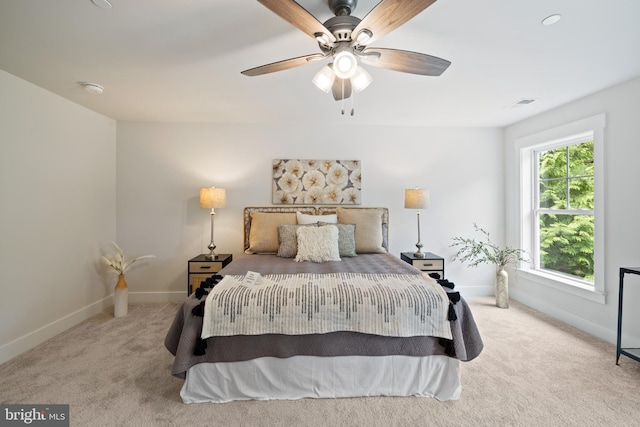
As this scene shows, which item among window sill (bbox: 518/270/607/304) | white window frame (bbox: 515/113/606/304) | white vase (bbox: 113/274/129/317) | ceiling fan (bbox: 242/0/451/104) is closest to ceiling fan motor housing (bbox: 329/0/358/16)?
ceiling fan (bbox: 242/0/451/104)

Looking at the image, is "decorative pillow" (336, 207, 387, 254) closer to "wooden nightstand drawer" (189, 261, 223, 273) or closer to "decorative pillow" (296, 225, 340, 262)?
"decorative pillow" (296, 225, 340, 262)

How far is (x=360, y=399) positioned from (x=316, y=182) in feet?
8.76

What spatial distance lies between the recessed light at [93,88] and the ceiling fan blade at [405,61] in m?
2.54

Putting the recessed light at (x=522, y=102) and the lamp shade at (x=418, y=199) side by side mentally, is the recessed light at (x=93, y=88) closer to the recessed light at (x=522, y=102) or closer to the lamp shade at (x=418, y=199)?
the lamp shade at (x=418, y=199)

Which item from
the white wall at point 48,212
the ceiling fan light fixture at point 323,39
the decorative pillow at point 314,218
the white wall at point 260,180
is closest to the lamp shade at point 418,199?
the white wall at point 260,180

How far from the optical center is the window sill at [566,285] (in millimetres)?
2822

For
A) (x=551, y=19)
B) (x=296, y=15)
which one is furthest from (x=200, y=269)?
(x=551, y=19)

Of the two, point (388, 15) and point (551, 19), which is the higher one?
point (551, 19)

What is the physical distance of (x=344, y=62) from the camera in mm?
1537

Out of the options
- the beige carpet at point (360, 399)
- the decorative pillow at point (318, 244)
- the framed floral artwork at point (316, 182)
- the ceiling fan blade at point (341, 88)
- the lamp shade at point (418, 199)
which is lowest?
the beige carpet at point (360, 399)

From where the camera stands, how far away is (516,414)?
1.75 meters

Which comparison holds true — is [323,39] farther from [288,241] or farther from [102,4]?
[288,241]

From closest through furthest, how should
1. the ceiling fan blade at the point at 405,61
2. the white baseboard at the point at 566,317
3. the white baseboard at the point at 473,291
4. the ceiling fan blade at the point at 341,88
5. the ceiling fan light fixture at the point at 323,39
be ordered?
the ceiling fan light fixture at the point at 323,39 → the ceiling fan blade at the point at 405,61 → the ceiling fan blade at the point at 341,88 → the white baseboard at the point at 566,317 → the white baseboard at the point at 473,291

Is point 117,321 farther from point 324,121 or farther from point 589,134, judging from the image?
point 589,134
